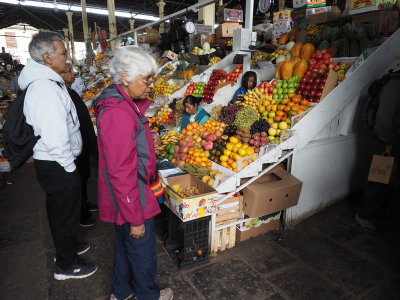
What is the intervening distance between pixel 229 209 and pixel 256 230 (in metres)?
0.56

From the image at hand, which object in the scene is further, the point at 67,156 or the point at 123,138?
the point at 67,156

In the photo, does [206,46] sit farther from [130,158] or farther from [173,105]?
[130,158]

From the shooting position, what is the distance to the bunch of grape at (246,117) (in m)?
3.21

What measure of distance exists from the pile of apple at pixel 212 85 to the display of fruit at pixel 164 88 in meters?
1.15

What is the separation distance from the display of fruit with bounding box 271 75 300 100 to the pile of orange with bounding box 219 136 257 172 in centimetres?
109

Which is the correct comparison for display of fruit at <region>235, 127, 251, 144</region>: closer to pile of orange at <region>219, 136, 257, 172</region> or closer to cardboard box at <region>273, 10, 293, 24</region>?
pile of orange at <region>219, 136, 257, 172</region>

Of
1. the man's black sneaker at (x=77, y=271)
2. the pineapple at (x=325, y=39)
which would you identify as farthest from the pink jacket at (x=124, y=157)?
the pineapple at (x=325, y=39)

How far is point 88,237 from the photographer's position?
3.05 m

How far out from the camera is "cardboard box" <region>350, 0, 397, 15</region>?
3.80m

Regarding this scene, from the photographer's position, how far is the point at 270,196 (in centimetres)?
Answer: 267

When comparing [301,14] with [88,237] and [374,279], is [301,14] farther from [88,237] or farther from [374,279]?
[88,237]

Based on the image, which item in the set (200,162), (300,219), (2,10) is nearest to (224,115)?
(200,162)

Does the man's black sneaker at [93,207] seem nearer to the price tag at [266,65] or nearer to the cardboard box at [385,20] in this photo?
the price tag at [266,65]

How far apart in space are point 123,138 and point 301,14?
5583 millimetres
